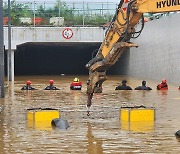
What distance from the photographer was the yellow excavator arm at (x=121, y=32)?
562 inches

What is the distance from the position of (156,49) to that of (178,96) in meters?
18.0

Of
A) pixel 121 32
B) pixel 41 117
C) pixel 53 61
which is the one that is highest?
pixel 121 32

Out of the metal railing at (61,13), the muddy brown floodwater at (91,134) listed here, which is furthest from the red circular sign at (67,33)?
the muddy brown floodwater at (91,134)

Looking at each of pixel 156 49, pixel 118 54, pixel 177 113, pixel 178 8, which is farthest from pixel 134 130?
pixel 156 49

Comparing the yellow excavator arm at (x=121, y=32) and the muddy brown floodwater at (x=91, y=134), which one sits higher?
the yellow excavator arm at (x=121, y=32)

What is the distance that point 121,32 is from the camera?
50.1 feet

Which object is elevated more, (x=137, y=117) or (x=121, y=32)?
(x=121, y=32)

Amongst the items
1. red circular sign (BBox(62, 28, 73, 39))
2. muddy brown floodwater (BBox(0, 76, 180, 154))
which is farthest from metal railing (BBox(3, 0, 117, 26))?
muddy brown floodwater (BBox(0, 76, 180, 154))

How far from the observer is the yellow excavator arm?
14273mm

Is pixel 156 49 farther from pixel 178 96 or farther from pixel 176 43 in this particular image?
pixel 178 96

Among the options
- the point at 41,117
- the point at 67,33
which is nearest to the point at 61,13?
the point at 67,33

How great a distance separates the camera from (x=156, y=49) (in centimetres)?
4444

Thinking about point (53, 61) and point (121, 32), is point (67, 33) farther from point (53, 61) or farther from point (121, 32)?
point (121, 32)

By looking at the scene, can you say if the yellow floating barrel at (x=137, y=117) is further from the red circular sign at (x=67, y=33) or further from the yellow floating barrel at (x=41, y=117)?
the red circular sign at (x=67, y=33)
